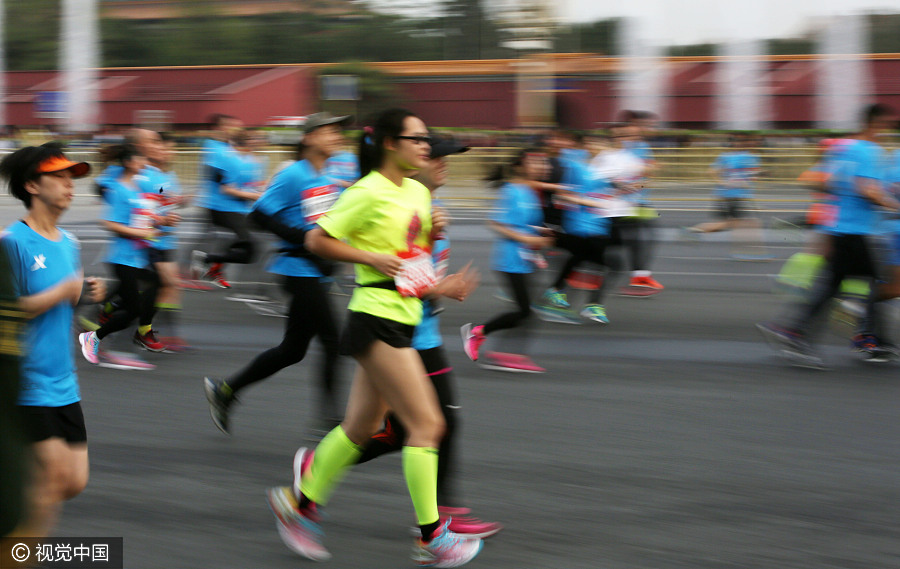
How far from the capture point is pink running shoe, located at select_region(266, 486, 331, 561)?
387cm

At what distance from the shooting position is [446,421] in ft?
12.8

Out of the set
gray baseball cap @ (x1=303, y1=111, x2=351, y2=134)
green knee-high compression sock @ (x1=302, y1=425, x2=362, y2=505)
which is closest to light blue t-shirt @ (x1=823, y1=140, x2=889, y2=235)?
gray baseball cap @ (x1=303, y1=111, x2=351, y2=134)

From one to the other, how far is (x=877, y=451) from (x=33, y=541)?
4.11m

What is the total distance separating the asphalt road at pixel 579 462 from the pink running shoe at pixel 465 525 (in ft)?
0.28

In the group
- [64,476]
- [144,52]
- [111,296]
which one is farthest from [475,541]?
[144,52]

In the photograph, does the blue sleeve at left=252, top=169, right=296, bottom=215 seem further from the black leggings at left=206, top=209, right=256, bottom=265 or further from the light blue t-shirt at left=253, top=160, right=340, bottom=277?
the black leggings at left=206, top=209, right=256, bottom=265

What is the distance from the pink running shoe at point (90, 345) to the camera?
7136mm

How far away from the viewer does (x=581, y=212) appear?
8703mm

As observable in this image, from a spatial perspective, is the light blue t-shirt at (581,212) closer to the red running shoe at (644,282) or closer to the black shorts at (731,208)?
the red running shoe at (644,282)

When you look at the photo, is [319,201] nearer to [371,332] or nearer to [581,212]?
[371,332]

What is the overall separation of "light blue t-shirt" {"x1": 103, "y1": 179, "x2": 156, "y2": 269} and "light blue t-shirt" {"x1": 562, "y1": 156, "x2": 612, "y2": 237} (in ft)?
11.6

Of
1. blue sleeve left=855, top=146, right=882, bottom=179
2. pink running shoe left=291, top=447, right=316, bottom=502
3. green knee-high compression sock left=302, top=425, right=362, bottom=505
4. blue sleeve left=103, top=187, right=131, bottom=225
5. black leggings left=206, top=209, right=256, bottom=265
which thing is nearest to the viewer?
green knee-high compression sock left=302, top=425, right=362, bottom=505

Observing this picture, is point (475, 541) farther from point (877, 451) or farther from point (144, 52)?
point (144, 52)

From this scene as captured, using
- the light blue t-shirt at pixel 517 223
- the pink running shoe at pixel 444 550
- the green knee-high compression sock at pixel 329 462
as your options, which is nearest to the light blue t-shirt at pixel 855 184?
the light blue t-shirt at pixel 517 223
